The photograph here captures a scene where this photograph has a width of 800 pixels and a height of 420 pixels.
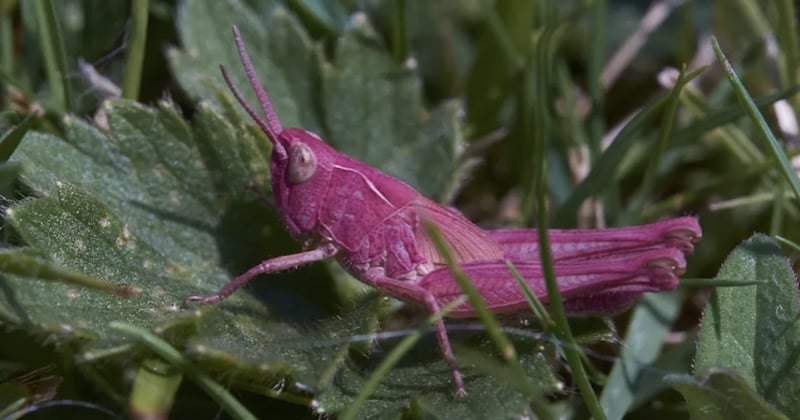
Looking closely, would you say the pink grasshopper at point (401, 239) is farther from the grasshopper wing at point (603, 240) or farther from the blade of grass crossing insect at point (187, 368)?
the blade of grass crossing insect at point (187, 368)

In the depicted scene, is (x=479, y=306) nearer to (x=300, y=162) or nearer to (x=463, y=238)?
(x=463, y=238)

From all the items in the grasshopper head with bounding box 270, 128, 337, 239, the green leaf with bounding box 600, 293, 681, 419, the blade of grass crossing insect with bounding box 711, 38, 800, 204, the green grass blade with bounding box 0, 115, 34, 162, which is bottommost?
the green leaf with bounding box 600, 293, 681, 419

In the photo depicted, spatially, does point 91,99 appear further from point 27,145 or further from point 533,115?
point 533,115

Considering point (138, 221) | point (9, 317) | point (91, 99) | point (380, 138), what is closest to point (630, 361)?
point (380, 138)

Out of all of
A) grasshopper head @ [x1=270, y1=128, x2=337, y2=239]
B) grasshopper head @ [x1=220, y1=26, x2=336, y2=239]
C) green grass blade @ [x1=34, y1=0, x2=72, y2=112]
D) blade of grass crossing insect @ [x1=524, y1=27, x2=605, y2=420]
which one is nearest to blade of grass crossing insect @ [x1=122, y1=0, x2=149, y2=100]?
green grass blade @ [x1=34, y1=0, x2=72, y2=112]

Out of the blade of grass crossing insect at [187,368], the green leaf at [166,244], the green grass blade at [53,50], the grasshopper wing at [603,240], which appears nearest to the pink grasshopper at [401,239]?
the grasshopper wing at [603,240]

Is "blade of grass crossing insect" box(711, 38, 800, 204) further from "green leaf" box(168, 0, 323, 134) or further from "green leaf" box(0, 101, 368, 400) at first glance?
"green leaf" box(168, 0, 323, 134)
